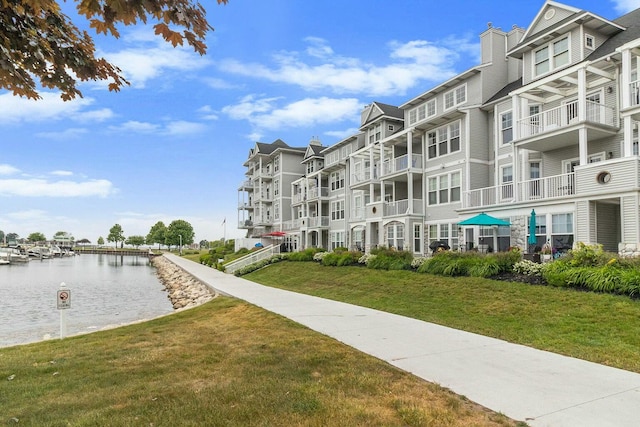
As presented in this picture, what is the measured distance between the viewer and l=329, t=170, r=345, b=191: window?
37812 mm

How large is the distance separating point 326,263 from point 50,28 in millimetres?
20832

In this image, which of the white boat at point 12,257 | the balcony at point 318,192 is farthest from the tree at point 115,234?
the balcony at point 318,192

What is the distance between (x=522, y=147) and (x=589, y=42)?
5.17 metres

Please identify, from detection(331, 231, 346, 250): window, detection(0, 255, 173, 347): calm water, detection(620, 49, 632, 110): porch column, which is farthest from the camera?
detection(331, 231, 346, 250): window

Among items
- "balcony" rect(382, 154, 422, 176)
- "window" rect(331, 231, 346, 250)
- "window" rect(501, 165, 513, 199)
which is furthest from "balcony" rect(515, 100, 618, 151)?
"window" rect(331, 231, 346, 250)

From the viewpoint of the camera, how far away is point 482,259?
14.7 meters

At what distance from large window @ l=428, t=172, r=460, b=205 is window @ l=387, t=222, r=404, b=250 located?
2.53 metres

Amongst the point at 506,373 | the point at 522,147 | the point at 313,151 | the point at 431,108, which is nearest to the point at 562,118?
the point at 522,147

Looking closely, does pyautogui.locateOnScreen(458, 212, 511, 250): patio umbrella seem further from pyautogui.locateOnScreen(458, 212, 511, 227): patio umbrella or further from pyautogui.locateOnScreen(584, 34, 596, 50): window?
pyautogui.locateOnScreen(584, 34, 596, 50): window

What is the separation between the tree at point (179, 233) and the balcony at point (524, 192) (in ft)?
303

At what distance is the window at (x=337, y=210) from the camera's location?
37.6 m

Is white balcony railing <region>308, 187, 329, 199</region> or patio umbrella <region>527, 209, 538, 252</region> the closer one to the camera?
patio umbrella <region>527, 209, 538, 252</region>

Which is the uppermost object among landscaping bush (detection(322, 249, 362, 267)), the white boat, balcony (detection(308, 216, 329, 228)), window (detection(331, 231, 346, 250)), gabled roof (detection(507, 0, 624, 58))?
gabled roof (detection(507, 0, 624, 58))

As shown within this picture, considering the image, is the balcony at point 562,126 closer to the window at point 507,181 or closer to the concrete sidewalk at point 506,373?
the window at point 507,181
